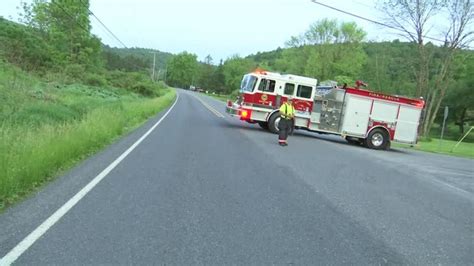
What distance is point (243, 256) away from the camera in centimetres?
504

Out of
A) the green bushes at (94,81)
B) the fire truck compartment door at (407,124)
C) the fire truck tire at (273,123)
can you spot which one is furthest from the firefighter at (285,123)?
the green bushes at (94,81)

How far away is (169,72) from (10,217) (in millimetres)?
187998

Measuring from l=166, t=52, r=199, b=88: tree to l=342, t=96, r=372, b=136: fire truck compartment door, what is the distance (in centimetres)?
16388

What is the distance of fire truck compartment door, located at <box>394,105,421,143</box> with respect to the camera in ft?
74.9

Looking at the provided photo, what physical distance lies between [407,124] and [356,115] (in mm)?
2466

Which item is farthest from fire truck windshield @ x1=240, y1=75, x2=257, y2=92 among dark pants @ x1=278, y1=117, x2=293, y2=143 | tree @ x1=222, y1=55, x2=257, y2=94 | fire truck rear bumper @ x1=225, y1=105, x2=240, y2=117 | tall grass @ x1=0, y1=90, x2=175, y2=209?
tree @ x1=222, y1=55, x2=257, y2=94

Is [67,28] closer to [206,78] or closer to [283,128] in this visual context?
[283,128]

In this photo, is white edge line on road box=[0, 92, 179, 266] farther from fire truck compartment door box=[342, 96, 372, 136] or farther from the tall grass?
fire truck compartment door box=[342, 96, 372, 136]

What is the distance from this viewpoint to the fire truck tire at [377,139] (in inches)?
887

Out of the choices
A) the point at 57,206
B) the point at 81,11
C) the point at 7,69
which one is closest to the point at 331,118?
the point at 57,206

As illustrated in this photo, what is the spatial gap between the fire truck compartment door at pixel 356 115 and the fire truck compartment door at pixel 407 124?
1.56 meters

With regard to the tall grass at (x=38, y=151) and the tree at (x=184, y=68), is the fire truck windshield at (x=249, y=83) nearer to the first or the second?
the tall grass at (x=38, y=151)

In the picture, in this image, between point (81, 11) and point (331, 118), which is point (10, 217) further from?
point (81, 11)

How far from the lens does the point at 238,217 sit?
6590 mm
